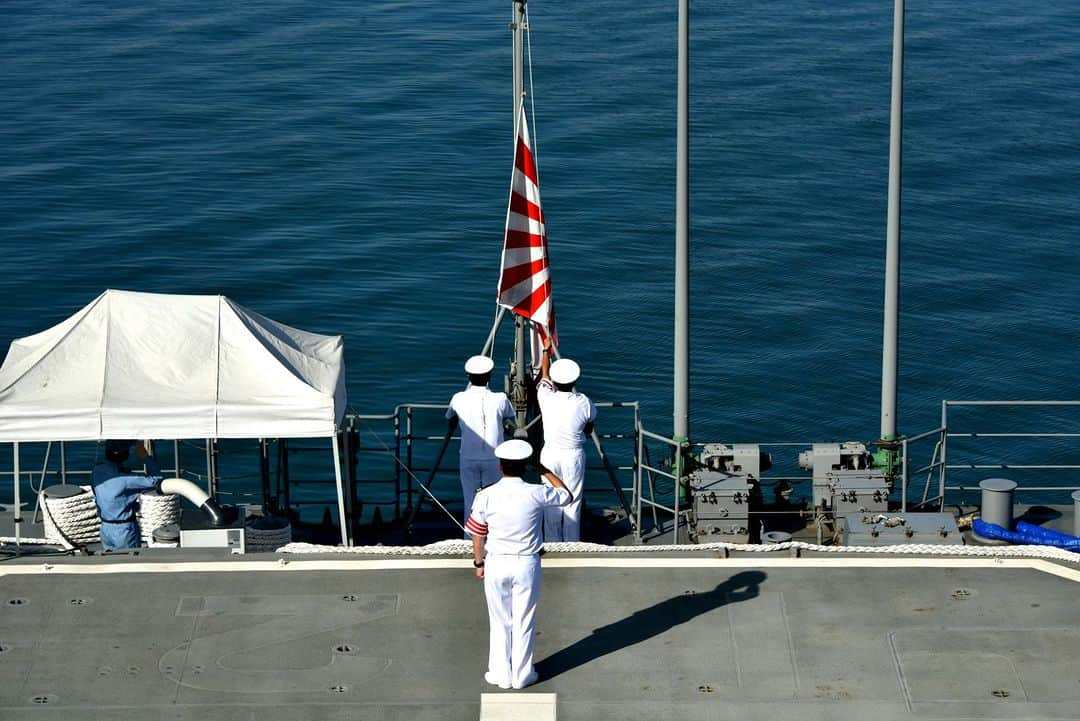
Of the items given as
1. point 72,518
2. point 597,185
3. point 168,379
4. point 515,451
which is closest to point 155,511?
point 72,518

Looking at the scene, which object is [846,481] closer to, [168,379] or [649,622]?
[649,622]

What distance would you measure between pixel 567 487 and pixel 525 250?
2.70 metres

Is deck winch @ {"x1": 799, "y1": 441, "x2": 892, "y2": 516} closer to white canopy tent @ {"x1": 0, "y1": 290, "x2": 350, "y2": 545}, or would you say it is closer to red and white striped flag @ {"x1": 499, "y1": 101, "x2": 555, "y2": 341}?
red and white striped flag @ {"x1": 499, "y1": 101, "x2": 555, "y2": 341}

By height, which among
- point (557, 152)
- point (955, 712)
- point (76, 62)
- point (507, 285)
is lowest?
point (955, 712)

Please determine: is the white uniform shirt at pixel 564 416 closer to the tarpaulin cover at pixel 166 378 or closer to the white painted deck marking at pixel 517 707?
the tarpaulin cover at pixel 166 378

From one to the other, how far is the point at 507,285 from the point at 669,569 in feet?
13.1

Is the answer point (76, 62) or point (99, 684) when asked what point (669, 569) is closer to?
point (99, 684)

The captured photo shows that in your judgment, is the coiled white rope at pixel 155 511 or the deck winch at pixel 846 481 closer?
the coiled white rope at pixel 155 511

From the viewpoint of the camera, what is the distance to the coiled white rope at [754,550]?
1162 centimetres

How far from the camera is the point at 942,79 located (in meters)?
47.3

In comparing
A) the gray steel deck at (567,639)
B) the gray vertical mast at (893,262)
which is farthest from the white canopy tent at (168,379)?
the gray vertical mast at (893,262)

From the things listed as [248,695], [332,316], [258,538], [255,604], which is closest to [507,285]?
[258,538]

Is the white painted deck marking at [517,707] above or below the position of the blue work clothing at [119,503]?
below

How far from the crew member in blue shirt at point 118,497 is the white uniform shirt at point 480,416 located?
8.29 feet
